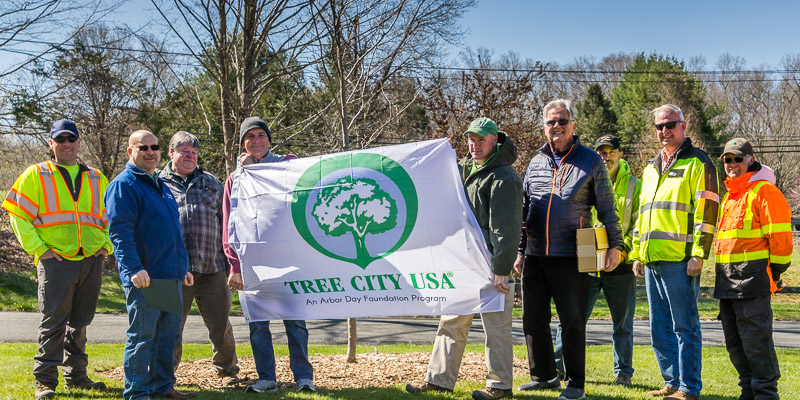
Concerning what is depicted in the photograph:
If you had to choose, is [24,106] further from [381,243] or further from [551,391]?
[551,391]

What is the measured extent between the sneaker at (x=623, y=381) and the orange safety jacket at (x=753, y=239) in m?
1.33

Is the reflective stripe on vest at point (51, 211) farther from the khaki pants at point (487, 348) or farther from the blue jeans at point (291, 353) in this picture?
the khaki pants at point (487, 348)

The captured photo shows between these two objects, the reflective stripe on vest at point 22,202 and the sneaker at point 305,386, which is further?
the reflective stripe on vest at point 22,202

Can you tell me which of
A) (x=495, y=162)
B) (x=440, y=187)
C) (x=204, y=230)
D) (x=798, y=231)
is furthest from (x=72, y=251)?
(x=798, y=231)

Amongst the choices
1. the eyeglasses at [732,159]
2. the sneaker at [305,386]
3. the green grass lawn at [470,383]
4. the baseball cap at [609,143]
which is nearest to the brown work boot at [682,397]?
the green grass lawn at [470,383]

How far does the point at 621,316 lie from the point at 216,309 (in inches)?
163

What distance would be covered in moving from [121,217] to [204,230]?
121 centimetres

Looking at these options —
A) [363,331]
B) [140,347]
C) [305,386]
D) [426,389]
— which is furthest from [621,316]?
[363,331]

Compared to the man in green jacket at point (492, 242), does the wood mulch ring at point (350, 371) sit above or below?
below

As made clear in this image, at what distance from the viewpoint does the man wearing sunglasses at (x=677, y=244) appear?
5.27m

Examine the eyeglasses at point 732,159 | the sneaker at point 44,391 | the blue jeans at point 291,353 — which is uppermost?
the eyeglasses at point 732,159

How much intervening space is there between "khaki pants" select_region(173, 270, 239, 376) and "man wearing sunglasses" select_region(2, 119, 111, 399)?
2.92 ft

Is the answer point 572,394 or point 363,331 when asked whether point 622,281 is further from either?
point 363,331

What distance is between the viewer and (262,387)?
5.63 m
